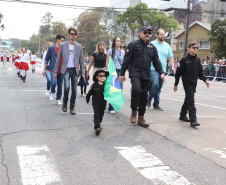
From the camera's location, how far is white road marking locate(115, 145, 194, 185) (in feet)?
10.9

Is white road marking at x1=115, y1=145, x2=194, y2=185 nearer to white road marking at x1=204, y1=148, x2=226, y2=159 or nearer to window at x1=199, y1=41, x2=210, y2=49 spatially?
white road marking at x1=204, y1=148, x2=226, y2=159

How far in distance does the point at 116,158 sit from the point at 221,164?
1.37 meters

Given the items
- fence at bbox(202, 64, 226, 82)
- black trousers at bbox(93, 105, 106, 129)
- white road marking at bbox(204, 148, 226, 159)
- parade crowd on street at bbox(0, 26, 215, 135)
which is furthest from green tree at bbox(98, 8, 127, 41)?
white road marking at bbox(204, 148, 226, 159)

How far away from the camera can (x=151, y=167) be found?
3.73 m

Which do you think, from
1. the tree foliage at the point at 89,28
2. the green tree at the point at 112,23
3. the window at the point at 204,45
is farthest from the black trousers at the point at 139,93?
the green tree at the point at 112,23

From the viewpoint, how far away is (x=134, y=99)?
5.85 meters

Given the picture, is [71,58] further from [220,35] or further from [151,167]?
[220,35]

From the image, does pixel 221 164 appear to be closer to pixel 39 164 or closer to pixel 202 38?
pixel 39 164

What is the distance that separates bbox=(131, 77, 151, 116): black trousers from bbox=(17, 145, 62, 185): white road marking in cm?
209

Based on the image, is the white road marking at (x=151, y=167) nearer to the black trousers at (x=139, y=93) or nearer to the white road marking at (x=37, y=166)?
the white road marking at (x=37, y=166)

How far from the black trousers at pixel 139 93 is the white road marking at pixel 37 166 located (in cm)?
209

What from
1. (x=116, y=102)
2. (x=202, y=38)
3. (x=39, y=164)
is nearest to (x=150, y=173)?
(x=39, y=164)

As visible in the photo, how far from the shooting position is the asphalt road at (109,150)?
3420 millimetres

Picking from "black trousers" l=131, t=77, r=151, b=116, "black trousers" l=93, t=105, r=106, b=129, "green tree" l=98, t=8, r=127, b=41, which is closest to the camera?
"black trousers" l=93, t=105, r=106, b=129
